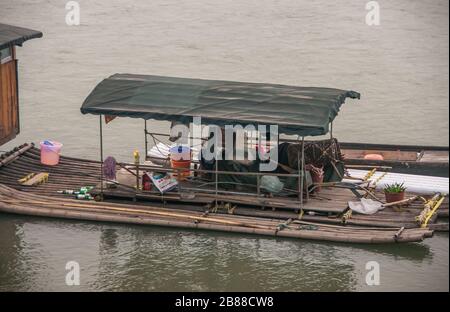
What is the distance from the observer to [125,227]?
19.9m

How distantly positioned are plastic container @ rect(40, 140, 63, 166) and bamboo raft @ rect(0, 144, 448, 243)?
1.04m

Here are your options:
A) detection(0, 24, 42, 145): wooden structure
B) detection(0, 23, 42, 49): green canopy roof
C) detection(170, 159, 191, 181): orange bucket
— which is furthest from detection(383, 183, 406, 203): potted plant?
detection(0, 23, 42, 49): green canopy roof

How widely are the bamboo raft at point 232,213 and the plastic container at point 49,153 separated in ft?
3.40

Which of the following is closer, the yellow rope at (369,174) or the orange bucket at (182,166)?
the orange bucket at (182,166)

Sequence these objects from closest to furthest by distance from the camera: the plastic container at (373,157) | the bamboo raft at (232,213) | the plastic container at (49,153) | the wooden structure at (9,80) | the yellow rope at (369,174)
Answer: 1. the bamboo raft at (232,213)
2. the wooden structure at (9,80)
3. the yellow rope at (369,174)
4. the plastic container at (49,153)
5. the plastic container at (373,157)

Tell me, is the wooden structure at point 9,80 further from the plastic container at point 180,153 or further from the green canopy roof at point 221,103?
the plastic container at point 180,153

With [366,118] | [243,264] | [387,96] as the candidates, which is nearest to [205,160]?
[243,264]

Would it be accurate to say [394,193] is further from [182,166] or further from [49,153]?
[49,153]

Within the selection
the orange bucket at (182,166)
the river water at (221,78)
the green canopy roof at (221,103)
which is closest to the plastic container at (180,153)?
the orange bucket at (182,166)

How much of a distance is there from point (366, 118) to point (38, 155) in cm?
1050

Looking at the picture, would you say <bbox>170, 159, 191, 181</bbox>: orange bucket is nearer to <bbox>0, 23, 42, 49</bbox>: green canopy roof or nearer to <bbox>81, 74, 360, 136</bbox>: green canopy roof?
<bbox>81, 74, 360, 136</bbox>: green canopy roof

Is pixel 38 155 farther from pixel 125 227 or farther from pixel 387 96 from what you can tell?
pixel 387 96

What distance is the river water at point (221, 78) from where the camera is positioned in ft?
60.0

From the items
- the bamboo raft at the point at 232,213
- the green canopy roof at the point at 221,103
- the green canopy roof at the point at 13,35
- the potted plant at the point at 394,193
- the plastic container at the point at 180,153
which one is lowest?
the bamboo raft at the point at 232,213
